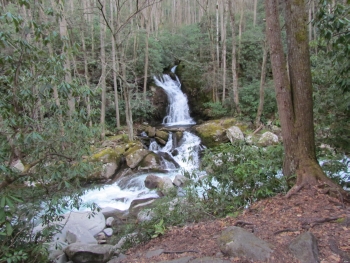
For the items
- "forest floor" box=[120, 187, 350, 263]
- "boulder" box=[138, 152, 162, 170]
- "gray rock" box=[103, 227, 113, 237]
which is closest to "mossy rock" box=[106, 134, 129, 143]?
"boulder" box=[138, 152, 162, 170]

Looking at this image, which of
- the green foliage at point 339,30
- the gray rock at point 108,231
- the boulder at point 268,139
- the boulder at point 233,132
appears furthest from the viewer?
the boulder at point 233,132

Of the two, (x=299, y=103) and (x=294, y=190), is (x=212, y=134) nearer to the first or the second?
(x=299, y=103)

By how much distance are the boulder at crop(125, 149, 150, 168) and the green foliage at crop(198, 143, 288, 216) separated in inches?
272

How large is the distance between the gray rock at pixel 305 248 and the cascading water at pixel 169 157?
2.35m

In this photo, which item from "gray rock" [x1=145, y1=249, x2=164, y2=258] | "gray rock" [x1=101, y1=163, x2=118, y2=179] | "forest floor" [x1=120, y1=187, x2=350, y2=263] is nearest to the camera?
"forest floor" [x1=120, y1=187, x2=350, y2=263]

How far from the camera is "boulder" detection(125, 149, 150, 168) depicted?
37.8 feet

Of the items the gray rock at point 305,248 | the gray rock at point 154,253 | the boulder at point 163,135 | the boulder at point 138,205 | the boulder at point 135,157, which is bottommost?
the boulder at point 138,205

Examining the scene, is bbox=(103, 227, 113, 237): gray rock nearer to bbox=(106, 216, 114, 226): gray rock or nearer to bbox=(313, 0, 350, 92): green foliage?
bbox=(106, 216, 114, 226): gray rock

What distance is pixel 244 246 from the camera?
2.91m

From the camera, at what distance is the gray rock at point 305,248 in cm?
259

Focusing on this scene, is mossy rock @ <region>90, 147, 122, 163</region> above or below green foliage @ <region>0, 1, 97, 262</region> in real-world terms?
below

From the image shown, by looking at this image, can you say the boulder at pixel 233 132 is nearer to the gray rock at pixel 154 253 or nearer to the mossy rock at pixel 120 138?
the mossy rock at pixel 120 138

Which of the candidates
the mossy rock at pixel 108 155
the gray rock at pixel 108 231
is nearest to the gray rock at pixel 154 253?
the gray rock at pixel 108 231

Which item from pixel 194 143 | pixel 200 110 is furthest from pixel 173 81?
pixel 194 143
